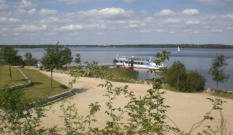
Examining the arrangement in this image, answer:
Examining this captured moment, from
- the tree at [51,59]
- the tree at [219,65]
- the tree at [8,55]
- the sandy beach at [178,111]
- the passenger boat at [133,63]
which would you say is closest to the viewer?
the sandy beach at [178,111]

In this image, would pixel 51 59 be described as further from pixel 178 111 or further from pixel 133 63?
pixel 133 63

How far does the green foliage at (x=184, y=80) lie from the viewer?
17.7 m

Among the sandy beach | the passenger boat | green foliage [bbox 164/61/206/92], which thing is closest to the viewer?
the sandy beach

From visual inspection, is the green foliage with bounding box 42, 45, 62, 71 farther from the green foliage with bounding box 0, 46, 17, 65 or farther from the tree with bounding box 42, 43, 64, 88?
the green foliage with bounding box 0, 46, 17, 65

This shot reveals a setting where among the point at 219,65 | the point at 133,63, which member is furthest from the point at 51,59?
the point at 133,63

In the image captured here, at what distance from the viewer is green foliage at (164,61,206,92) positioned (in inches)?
697

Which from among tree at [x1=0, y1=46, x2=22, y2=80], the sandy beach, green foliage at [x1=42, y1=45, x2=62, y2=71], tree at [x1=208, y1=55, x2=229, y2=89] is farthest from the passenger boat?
tree at [x1=0, y1=46, x2=22, y2=80]

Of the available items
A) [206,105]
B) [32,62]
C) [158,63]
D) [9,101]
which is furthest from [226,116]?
[32,62]

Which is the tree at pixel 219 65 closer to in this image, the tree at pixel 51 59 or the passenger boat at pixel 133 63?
the tree at pixel 51 59

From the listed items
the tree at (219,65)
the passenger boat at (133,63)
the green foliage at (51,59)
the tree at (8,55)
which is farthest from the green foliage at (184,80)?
the passenger boat at (133,63)

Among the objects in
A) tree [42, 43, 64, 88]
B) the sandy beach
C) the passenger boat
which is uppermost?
tree [42, 43, 64, 88]

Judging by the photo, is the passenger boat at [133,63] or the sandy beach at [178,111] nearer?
the sandy beach at [178,111]

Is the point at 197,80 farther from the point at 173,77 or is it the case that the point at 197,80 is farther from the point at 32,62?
the point at 32,62

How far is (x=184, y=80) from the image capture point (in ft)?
59.4
